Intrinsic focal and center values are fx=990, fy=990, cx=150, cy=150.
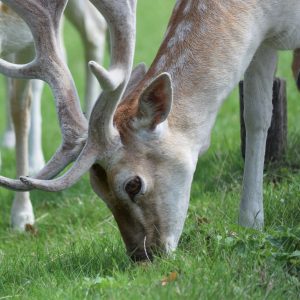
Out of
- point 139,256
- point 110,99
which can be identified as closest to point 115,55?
point 110,99

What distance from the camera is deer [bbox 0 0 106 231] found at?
7102 mm

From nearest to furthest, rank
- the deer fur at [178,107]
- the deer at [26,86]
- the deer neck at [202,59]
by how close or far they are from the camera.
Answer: the deer fur at [178,107] < the deer neck at [202,59] < the deer at [26,86]

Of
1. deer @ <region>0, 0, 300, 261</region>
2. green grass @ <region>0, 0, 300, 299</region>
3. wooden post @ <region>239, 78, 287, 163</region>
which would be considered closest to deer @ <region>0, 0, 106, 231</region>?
green grass @ <region>0, 0, 300, 299</region>

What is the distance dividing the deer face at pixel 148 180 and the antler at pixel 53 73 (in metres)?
0.22

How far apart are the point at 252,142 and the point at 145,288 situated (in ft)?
6.49

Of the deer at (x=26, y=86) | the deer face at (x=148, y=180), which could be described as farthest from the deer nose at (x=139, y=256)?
the deer at (x=26, y=86)

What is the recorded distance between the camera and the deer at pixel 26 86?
7.10 meters

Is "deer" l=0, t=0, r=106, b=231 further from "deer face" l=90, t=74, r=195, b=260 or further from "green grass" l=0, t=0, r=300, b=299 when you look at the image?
"deer face" l=90, t=74, r=195, b=260

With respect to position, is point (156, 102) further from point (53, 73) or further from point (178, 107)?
point (53, 73)

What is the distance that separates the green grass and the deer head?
23 cm

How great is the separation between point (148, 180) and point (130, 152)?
182 millimetres

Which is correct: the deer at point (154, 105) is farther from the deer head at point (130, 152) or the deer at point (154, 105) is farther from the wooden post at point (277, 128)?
the wooden post at point (277, 128)

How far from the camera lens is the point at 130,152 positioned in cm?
538

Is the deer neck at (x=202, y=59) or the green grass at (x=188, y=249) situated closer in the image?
the green grass at (x=188, y=249)
